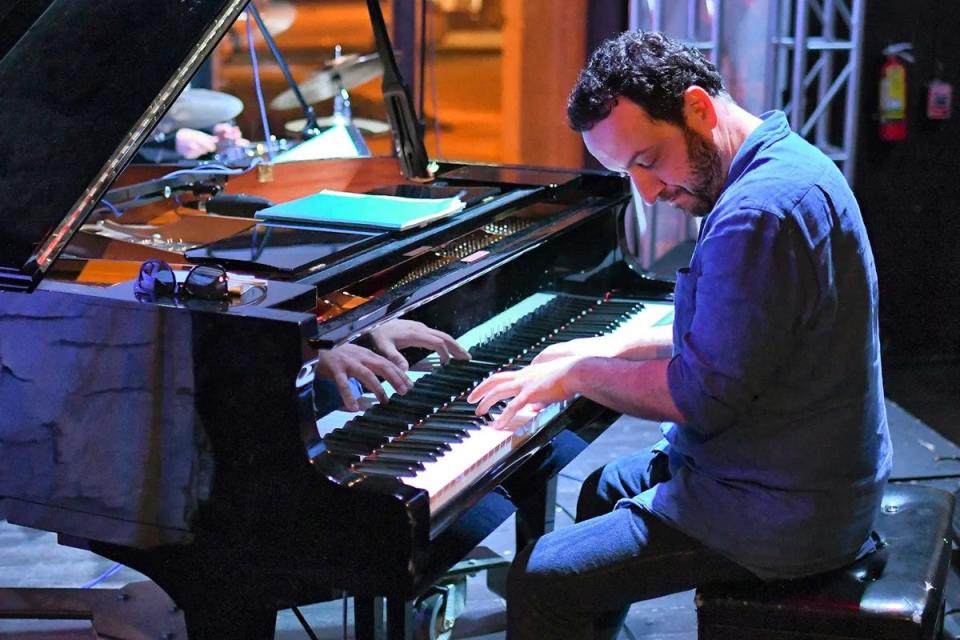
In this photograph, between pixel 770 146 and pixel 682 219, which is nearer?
pixel 770 146

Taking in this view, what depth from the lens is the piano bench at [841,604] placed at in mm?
1823

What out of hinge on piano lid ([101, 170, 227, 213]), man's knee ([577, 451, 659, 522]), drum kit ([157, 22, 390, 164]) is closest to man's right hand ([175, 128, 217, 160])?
drum kit ([157, 22, 390, 164])

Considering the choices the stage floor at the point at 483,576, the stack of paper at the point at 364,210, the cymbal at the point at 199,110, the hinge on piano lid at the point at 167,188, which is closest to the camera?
the stack of paper at the point at 364,210

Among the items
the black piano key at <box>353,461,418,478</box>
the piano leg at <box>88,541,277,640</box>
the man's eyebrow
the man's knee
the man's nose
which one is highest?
the man's eyebrow

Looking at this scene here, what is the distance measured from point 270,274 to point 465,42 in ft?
17.6

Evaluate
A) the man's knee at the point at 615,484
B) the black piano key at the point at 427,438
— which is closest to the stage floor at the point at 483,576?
the man's knee at the point at 615,484

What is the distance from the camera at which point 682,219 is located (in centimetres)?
565

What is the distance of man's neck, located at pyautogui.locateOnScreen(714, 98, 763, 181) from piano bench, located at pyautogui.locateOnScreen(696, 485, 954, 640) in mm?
699

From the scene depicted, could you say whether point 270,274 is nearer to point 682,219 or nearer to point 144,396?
point 144,396

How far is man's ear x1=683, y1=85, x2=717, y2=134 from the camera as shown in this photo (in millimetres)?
1864

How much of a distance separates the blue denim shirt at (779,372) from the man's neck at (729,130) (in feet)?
0.12

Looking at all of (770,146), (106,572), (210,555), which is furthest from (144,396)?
(106,572)

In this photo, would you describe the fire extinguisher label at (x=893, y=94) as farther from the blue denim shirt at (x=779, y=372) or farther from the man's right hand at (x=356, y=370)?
the man's right hand at (x=356, y=370)

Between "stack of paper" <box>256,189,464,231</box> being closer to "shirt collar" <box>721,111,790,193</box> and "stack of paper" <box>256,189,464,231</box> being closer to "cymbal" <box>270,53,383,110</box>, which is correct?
"shirt collar" <box>721,111,790,193</box>
